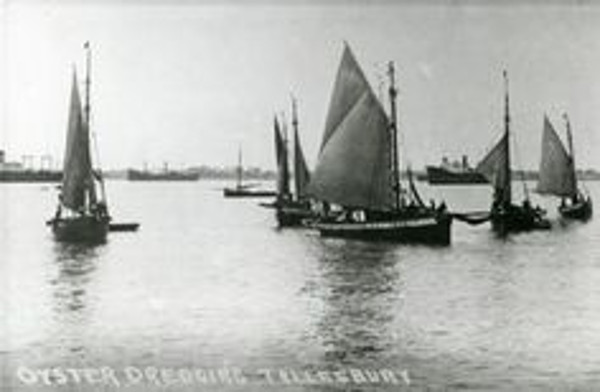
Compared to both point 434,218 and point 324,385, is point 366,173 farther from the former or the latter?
point 324,385

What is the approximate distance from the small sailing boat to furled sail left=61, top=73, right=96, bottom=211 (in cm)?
1232

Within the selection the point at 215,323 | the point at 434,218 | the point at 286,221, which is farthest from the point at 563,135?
the point at 215,323

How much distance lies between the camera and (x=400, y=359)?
14352 millimetres

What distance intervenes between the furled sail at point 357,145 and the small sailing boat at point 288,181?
9.25 metres

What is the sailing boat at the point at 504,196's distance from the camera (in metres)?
41.5

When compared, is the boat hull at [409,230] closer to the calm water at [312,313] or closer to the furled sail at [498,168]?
the calm water at [312,313]

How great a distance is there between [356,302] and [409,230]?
527 inches

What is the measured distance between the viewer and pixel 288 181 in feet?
152

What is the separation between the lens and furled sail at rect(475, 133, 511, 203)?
4141cm

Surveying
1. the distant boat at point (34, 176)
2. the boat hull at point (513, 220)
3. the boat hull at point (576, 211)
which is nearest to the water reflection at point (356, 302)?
the boat hull at point (513, 220)

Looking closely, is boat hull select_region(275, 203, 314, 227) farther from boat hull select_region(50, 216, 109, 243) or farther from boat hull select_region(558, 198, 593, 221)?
boat hull select_region(558, 198, 593, 221)

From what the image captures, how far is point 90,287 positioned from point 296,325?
295 inches

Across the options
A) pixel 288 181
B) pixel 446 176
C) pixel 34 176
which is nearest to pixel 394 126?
pixel 288 181

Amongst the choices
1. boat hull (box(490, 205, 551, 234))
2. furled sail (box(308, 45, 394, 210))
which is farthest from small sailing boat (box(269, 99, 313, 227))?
furled sail (box(308, 45, 394, 210))
